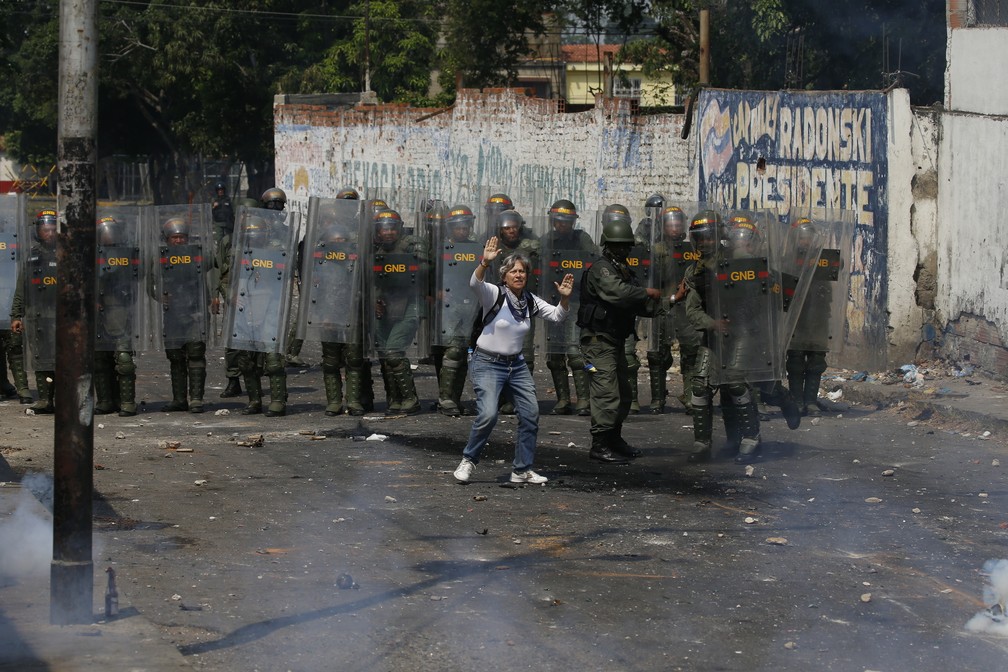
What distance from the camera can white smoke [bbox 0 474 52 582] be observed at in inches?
279

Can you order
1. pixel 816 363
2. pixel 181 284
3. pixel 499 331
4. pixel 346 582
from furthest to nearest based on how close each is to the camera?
1. pixel 816 363
2. pixel 181 284
3. pixel 499 331
4. pixel 346 582

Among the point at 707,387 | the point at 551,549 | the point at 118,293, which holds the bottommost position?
the point at 551,549

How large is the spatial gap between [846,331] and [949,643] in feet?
34.6

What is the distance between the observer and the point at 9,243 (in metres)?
13.7

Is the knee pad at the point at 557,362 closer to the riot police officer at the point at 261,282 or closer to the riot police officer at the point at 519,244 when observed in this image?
the riot police officer at the point at 519,244

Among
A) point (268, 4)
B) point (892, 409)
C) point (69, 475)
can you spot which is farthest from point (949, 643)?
point (268, 4)

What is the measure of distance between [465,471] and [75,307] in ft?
14.4

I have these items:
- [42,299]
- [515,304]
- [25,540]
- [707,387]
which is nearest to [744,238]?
[707,387]

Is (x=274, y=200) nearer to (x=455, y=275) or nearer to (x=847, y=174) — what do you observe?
(x=455, y=275)

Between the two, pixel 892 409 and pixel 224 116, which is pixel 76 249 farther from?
pixel 224 116

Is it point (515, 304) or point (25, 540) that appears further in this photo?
point (515, 304)

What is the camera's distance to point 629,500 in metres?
9.38

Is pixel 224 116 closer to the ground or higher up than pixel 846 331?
higher up

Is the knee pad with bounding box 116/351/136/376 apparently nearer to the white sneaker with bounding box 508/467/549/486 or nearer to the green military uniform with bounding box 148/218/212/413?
the green military uniform with bounding box 148/218/212/413
